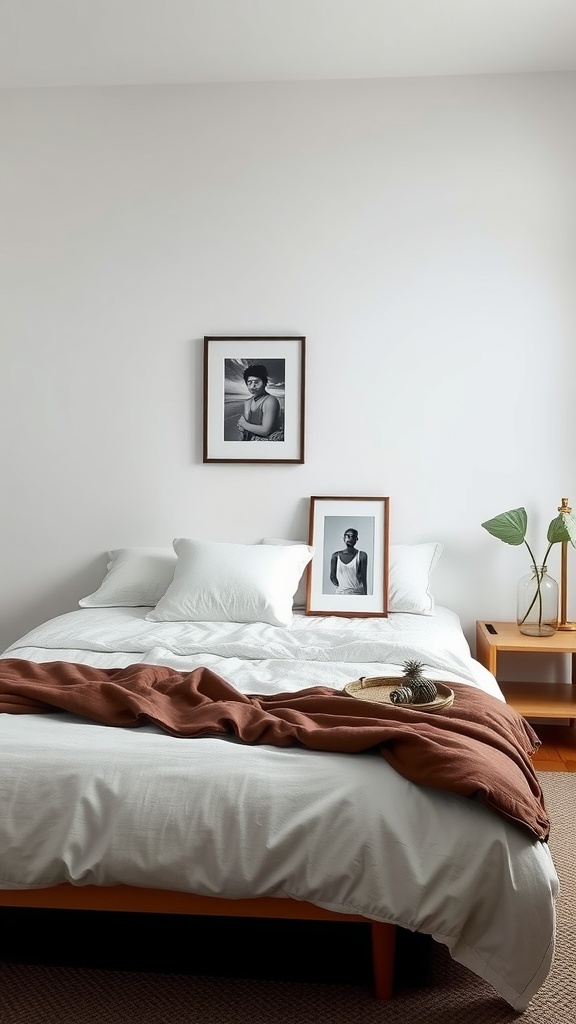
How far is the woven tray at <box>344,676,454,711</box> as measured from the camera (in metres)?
2.28

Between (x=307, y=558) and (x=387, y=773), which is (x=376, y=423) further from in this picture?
(x=387, y=773)

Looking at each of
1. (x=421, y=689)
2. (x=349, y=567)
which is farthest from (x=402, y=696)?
(x=349, y=567)

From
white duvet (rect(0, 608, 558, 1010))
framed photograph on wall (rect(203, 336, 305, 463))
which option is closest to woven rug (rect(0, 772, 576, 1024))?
white duvet (rect(0, 608, 558, 1010))

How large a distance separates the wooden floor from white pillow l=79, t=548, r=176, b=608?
1736 mm

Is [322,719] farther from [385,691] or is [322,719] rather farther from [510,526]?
[510,526]

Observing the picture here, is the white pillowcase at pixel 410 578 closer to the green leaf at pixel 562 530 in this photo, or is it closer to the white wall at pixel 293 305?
the white wall at pixel 293 305

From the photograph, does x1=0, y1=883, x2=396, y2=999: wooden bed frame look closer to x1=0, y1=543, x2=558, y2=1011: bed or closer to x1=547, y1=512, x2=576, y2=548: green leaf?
x1=0, y1=543, x2=558, y2=1011: bed

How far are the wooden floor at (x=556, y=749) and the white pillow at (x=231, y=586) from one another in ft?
3.91

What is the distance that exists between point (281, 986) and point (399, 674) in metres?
1.02

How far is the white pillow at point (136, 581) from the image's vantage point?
3854 millimetres

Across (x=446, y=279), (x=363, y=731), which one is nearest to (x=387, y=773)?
(x=363, y=731)

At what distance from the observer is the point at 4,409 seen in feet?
14.2

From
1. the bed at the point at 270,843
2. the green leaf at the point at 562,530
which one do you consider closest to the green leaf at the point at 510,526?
the green leaf at the point at 562,530

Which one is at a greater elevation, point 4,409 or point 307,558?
point 4,409
